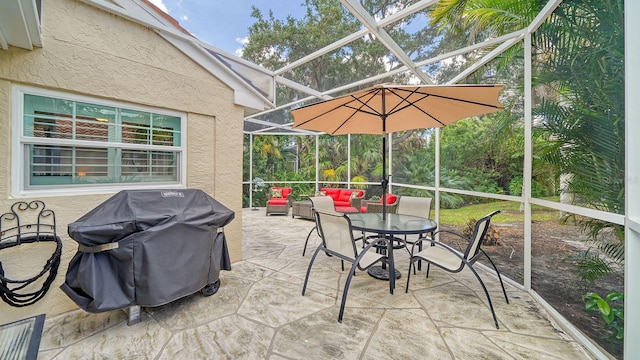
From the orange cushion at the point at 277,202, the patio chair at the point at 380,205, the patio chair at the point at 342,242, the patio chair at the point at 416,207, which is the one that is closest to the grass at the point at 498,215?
A: the patio chair at the point at 416,207

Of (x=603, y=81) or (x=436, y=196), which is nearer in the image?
(x=603, y=81)

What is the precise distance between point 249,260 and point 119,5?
4.03 m

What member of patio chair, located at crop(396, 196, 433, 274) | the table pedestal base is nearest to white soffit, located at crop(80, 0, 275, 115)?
patio chair, located at crop(396, 196, 433, 274)

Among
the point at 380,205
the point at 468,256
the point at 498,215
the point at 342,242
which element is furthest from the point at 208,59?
the point at 380,205

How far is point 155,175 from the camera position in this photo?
3.57 meters

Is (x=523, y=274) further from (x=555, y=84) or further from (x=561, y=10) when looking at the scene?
(x=561, y=10)

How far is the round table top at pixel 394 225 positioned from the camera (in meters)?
3.16

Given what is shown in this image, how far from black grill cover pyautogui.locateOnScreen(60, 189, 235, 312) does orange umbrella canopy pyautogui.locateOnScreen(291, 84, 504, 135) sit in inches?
89.7

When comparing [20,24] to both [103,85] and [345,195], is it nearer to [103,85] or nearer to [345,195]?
[103,85]

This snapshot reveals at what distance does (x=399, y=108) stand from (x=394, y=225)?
6.06ft

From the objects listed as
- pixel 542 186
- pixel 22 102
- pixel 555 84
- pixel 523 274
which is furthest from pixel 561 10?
pixel 22 102

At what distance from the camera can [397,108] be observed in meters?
3.96

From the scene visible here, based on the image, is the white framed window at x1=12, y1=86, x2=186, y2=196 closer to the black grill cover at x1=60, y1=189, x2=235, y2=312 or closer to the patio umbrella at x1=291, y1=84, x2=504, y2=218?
the black grill cover at x1=60, y1=189, x2=235, y2=312

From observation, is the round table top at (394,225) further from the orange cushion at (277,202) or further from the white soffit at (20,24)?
the orange cushion at (277,202)
